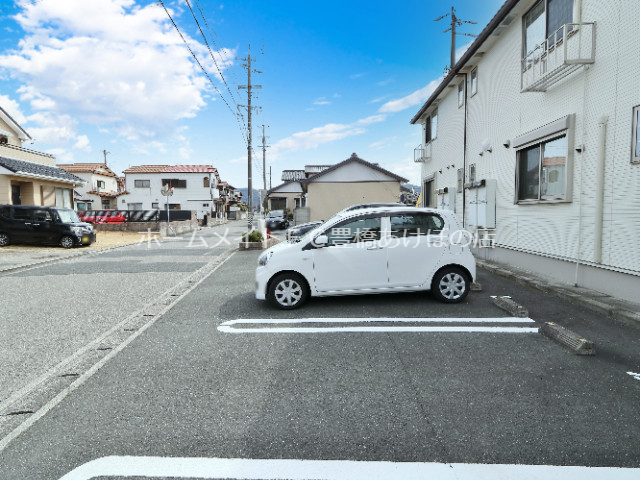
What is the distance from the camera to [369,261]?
5758 millimetres

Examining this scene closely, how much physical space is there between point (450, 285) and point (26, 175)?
20933mm

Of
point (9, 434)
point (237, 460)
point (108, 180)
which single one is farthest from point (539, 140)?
point (108, 180)

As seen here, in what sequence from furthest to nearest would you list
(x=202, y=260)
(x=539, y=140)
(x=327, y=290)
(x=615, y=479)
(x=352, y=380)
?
1. (x=202, y=260)
2. (x=539, y=140)
3. (x=327, y=290)
4. (x=352, y=380)
5. (x=615, y=479)

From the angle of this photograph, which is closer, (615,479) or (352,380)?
(615,479)

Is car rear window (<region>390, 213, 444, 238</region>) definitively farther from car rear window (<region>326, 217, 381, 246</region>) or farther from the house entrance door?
the house entrance door

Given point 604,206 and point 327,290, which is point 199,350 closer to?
point 327,290

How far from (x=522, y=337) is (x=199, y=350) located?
3.81 metres

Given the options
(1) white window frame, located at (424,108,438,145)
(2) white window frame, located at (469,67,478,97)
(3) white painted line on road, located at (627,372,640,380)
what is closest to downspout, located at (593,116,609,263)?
(3) white painted line on road, located at (627,372,640,380)

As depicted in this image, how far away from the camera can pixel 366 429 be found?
261 cm

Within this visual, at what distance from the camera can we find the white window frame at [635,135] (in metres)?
5.50

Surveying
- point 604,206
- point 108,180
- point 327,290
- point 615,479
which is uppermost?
point 108,180

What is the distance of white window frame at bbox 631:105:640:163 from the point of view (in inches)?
217

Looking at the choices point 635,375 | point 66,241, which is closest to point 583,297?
point 635,375

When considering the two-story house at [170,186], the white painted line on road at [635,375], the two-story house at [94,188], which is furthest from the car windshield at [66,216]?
the two-story house at [94,188]
